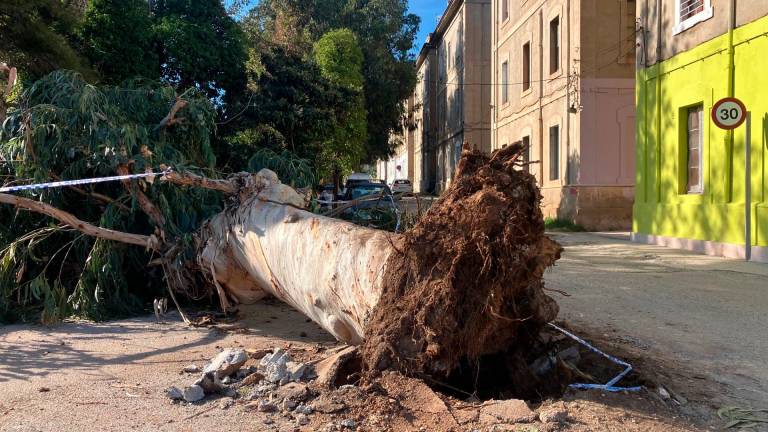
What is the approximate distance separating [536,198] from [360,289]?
136 cm

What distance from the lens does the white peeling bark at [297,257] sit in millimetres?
4234

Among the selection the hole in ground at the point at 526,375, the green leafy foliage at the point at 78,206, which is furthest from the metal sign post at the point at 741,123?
the green leafy foliage at the point at 78,206

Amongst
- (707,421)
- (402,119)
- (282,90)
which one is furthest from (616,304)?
(402,119)

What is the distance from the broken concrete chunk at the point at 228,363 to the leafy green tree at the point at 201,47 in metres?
14.7

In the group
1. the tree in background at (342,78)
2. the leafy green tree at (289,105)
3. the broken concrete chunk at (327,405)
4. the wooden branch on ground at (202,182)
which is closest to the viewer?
the broken concrete chunk at (327,405)

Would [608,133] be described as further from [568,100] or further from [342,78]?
[342,78]

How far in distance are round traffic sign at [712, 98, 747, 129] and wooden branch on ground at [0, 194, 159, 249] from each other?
891 cm

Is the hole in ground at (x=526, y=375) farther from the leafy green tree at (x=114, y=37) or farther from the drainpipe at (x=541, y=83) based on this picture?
the drainpipe at (x=541, y=83)

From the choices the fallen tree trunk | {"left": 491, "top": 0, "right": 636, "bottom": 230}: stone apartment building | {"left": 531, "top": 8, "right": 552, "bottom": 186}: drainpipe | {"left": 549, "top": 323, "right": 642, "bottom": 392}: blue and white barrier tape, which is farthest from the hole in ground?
{"left": 531, "top": 8, "right": 552, "bottom": 186}: drainpipe

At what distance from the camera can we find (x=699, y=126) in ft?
40.6

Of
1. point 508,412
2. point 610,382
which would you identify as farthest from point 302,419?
point 610,382

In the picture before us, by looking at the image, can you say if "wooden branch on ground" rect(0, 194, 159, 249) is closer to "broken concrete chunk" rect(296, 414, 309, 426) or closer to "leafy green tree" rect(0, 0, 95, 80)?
"broken concrete chunk" rect(296, 414, 309, 426)

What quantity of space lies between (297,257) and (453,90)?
3448 cm

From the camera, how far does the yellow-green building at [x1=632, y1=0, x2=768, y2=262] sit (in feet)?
34.3
